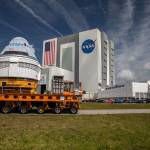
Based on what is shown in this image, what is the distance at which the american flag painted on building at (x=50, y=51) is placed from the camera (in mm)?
136613

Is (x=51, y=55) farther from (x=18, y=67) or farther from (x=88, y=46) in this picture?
(x=18, y=67)

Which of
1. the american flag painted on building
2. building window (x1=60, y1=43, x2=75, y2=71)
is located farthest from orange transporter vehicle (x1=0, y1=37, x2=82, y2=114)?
the american flag painted on building

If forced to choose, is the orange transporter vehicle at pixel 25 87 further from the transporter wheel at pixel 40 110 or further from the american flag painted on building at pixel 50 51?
the american flag painted on building at pixel 50 51

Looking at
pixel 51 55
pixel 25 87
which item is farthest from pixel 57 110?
pixel 51 55

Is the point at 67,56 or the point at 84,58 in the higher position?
the point at 67,56

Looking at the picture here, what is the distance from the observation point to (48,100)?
22.8m

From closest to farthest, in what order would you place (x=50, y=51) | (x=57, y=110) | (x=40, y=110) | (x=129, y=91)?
(x=40, y=110) → (x=57, y=110) → (x=129, y=91) → (x=50, y=51)

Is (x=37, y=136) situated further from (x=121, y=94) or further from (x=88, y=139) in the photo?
(x=121, y=94)

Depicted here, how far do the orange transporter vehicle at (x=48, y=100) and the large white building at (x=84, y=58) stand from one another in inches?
3223

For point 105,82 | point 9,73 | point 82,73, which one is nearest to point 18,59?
point 9,73

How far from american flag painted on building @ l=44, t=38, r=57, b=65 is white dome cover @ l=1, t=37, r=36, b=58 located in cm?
9565

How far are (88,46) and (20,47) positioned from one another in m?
88.3

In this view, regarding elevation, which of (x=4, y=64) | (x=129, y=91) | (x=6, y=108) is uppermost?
(x=4, y=64)

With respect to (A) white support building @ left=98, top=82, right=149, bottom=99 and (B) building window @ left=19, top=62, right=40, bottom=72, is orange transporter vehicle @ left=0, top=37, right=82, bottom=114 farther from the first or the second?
(A) white support building @ left=98, top=82, right=149, bottom=99
